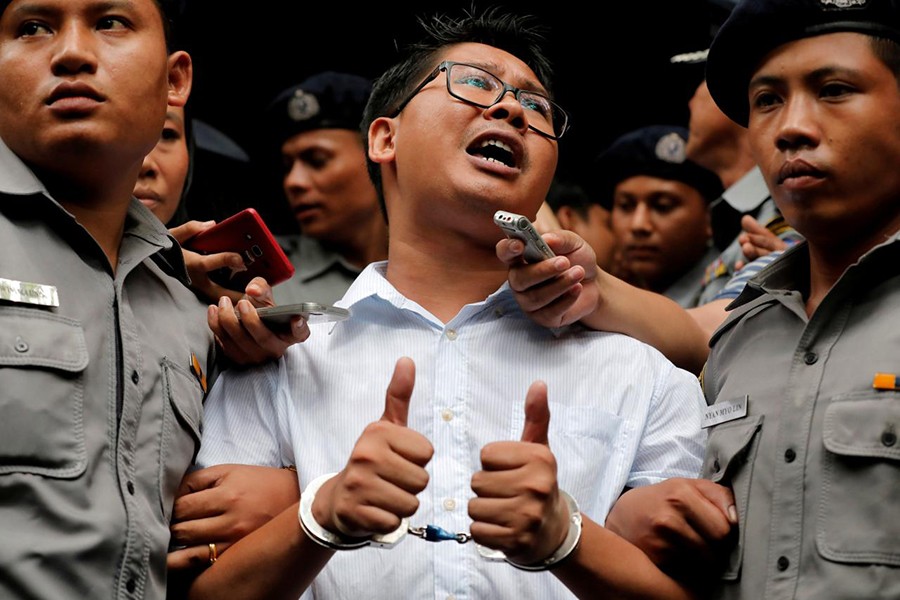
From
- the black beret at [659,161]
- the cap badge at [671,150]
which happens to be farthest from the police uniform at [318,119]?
the cap badge at [671,150]

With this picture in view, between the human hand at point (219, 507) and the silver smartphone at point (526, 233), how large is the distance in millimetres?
635

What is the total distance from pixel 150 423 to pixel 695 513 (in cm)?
96

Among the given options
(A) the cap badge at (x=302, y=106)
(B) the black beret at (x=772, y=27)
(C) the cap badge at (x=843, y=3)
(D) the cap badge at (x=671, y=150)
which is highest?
(D) the cap badge at (x=671, y=150)

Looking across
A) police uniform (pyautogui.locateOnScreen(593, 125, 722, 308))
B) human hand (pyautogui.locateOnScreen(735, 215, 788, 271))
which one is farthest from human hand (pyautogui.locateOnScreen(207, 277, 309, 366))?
police uniform (pyautogui.locateOnScreen(593, 125, 722, 308))

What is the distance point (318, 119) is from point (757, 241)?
77.6 inches

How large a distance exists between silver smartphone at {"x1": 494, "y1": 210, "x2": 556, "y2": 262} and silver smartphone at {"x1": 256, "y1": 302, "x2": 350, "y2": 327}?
330mm

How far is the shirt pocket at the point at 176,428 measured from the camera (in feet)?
7.77

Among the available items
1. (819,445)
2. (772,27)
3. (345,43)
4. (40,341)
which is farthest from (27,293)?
(345,43)

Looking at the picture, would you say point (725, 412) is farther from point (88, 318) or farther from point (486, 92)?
point (88, 318)

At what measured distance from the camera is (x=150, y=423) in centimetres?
235

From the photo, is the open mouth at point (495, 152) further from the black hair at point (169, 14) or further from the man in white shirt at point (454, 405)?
the black hair at point (169, 14)

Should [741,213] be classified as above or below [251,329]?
above

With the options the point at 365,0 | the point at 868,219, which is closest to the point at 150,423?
the point at 868,219

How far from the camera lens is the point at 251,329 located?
8.27 ft
